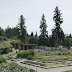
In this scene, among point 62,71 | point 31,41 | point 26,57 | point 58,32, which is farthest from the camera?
point 31,41

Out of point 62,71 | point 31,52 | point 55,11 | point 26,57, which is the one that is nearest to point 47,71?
point 62,71

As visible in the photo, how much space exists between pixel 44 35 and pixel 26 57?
32.6 metres

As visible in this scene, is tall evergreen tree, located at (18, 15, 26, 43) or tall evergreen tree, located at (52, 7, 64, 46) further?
tall evergreen tree, located at (18, 15, 26, 43)

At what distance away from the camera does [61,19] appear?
5203 centimetres

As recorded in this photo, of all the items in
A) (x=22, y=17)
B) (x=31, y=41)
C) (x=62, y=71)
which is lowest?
(x=62, y=71)

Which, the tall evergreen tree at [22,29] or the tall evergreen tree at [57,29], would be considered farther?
the tall evergreen tree at [22,29]

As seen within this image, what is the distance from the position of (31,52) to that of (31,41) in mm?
40215

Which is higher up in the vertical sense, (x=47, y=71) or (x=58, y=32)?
(x=58, y=32)

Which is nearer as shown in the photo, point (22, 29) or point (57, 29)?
point (57, 29)

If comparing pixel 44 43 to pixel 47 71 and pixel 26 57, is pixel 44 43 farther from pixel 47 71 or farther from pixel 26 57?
pixel 47 71

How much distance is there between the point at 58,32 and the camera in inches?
1988

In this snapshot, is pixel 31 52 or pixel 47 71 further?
pixel 31 52

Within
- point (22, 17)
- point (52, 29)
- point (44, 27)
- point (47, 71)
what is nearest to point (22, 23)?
point (22, 17)

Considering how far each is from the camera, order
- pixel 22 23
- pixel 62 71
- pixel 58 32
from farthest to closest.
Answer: pixel 22 23 → pixel 58 32 → pixel 62 71
